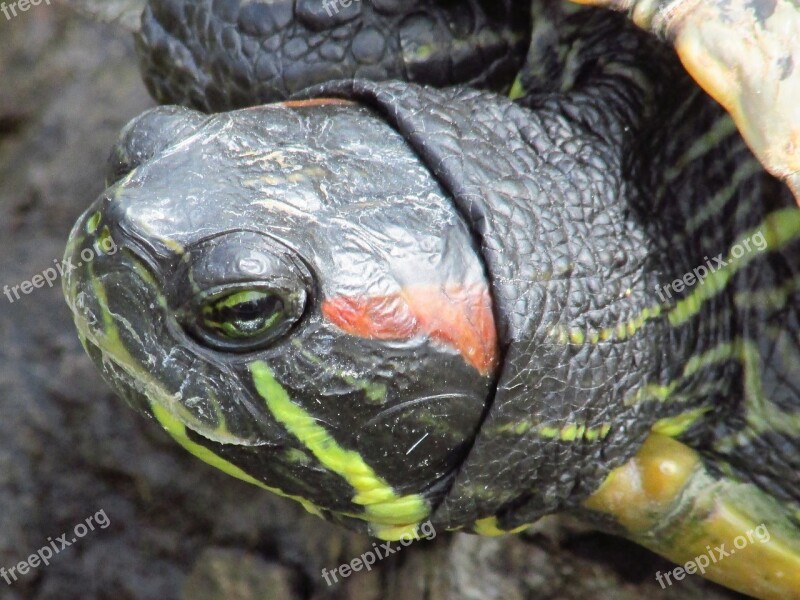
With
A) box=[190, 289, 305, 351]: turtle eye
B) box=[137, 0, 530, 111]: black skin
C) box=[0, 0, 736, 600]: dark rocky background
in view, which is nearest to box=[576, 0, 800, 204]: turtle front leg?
box=[137, 0, 530, 111]: black skin

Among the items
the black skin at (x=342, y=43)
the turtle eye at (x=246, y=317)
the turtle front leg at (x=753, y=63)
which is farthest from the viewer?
the black skin at (x=342, y=43)

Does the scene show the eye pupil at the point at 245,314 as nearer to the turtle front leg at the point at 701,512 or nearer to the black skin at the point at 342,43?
the turtle front leg at the point at 701,512

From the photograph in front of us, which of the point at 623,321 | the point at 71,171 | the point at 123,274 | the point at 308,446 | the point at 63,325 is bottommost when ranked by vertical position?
the point at 63,325

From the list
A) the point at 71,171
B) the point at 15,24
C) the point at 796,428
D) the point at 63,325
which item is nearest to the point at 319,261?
the point at 796,428

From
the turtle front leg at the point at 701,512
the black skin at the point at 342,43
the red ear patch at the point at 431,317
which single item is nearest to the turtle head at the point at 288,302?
the red ear patch at the point at 431,317

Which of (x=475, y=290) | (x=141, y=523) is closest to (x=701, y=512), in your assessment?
(x=475, y=290)

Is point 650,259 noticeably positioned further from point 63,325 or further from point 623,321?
point 63,325

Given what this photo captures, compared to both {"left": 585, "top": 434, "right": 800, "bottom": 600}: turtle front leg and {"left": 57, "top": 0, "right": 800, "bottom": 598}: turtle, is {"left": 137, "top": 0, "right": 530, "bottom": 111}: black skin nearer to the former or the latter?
{"left": 57, "top": 0, "right": 800, "bottom": 598}: turtle
